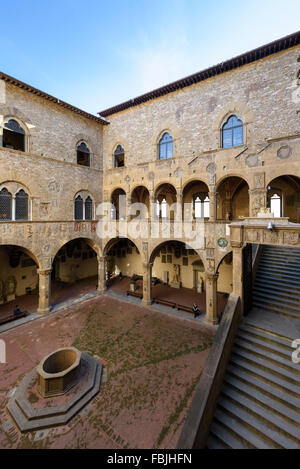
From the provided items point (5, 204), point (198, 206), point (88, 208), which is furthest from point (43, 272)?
point (198, 206)

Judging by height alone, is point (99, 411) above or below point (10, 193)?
below

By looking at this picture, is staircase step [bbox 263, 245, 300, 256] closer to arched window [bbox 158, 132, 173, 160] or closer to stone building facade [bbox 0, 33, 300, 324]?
stone building facade [bbox 0, 33, 300, 324]

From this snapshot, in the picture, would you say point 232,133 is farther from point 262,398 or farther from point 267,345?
point 262,398

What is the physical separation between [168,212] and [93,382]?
15.7 meters

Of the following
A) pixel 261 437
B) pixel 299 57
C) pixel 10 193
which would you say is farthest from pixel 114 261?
pixel 299 57

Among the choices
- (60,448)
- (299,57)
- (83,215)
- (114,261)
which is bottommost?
(60,448)

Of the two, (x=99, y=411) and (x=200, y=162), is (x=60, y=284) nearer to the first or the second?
(x=99, y=411)

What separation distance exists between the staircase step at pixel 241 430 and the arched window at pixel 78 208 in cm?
1498

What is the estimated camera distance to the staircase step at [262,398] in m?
4.77

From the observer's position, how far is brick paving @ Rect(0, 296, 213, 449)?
19.6ft

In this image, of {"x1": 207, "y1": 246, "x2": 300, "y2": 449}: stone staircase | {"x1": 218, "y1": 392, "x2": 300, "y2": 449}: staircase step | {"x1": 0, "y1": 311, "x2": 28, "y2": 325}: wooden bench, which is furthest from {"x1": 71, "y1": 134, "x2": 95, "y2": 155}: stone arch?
{"x1": 218, "y1": 392, "x2": 300, "y2": 449}: staircase step

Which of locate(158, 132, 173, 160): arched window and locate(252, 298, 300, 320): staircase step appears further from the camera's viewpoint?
locate(158, 132, 173, 160): arched window

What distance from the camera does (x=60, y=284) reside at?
→ 65.3 feet

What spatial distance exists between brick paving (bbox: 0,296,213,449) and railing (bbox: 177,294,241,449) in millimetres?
1658
